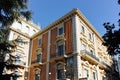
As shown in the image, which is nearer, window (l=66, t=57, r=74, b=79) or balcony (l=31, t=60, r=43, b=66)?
window (l=66, t=57, r=74, b=79)

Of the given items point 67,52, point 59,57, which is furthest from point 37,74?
point 67,52

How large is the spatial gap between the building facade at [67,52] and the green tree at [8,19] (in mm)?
11479

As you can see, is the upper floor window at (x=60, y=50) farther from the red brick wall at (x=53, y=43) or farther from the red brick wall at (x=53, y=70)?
the red brick wall at (x=53, y=70)

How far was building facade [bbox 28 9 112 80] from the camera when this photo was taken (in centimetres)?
2284

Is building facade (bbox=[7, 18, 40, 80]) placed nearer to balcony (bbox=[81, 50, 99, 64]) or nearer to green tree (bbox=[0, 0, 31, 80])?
balcony (bbox=[81, 50, 99, 64])

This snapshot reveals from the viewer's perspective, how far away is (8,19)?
11.6 m

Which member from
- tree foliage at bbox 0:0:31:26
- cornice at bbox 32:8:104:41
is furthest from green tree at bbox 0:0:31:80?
cornice at bbox 32:8:104:41

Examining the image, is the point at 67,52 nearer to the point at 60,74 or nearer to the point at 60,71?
the point at 60,71

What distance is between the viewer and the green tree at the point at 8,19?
1062 centimetres

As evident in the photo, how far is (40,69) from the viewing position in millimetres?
27266

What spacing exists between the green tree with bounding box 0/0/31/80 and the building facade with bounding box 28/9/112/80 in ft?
37.7

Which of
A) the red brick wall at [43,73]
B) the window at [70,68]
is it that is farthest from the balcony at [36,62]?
the window at [70,68]

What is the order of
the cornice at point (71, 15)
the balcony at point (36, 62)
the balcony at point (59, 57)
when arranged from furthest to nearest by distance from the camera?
the balcony at point (36, 62)
the cornice at point (71, 15)
the balcony at point (59, 57)

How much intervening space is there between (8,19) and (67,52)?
13541mm
